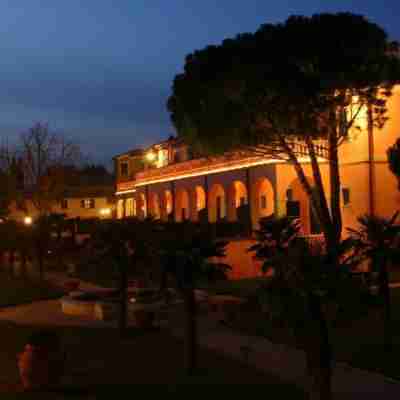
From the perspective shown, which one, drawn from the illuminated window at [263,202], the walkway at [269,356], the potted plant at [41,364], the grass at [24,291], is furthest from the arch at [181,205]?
the potted plant at [41,364]

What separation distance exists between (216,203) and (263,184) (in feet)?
17.8

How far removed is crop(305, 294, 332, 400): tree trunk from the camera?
10797 mm

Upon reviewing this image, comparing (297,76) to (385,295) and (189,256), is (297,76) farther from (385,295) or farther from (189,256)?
(189,256)

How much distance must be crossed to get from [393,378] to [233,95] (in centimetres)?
1598

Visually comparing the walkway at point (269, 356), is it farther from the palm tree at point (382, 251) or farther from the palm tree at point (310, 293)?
the palm tree at point (382, 251)

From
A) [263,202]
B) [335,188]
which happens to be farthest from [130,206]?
[335,188]

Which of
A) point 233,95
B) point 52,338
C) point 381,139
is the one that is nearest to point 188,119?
point 233,95

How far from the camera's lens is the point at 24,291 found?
3173 cm

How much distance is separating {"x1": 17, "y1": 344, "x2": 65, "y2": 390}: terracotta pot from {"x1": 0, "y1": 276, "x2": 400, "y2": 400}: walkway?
4336 millimetres

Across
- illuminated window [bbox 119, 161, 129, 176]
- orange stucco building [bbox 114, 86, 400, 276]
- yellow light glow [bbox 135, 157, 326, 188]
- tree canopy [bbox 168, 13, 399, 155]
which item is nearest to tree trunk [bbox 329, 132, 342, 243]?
tree canopy [bbox 168, 13, 399, 155]

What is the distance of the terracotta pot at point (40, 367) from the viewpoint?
13.5m

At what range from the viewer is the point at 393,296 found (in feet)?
72.0

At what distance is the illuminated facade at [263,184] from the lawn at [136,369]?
20.2ft

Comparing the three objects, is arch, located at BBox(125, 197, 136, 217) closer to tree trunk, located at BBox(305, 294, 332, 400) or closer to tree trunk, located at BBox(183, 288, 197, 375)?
tree trunk, located at BBox(183, 288, 197, 375)
